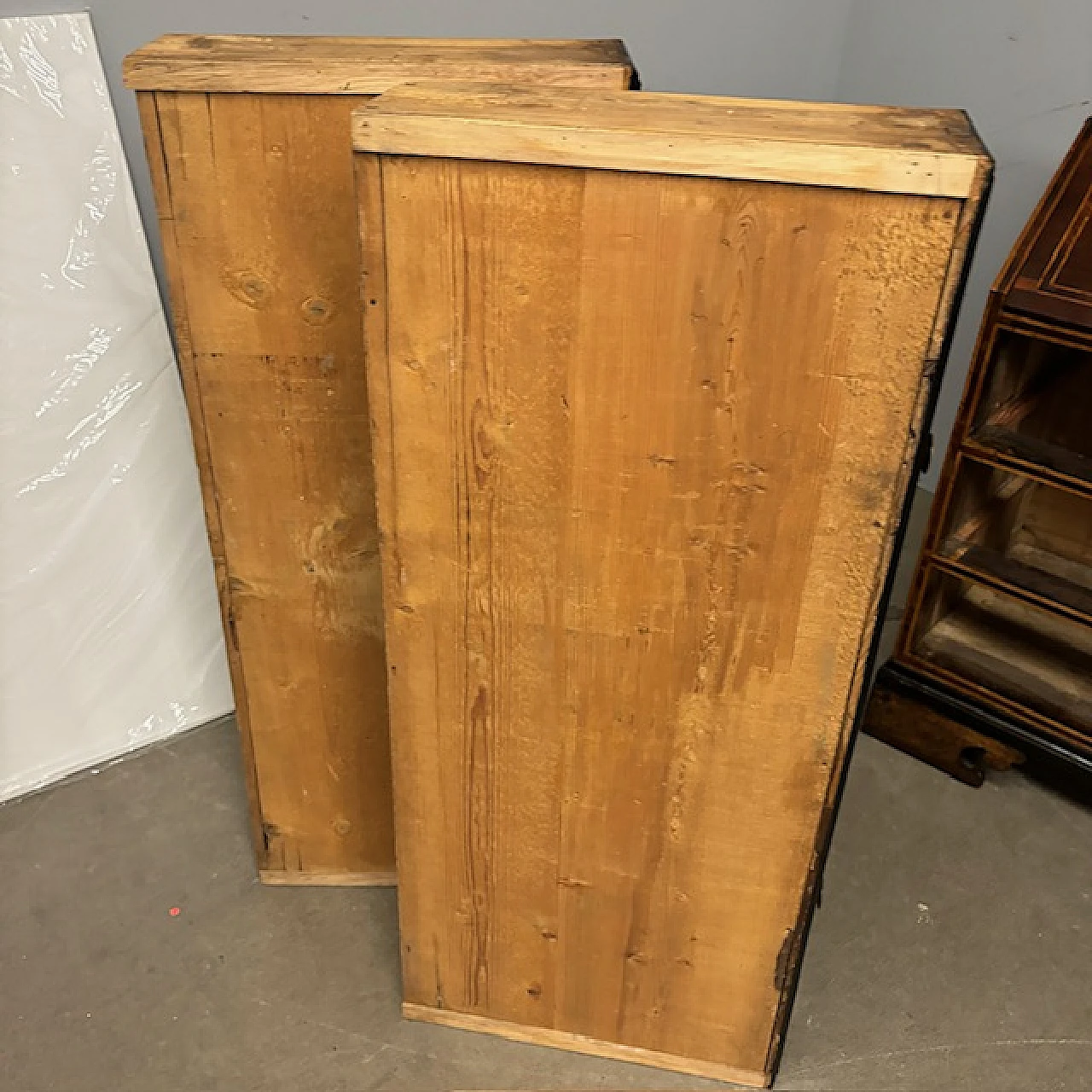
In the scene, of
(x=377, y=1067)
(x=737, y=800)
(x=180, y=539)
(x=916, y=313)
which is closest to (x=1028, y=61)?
(x=916, y=313)

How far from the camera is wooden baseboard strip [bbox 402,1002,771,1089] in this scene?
4.59ft

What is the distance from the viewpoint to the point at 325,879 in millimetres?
1650

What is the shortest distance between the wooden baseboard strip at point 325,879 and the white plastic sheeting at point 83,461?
1.24 ft

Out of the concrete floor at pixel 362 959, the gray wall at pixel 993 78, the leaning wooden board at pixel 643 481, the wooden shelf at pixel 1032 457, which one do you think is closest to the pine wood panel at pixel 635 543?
the leaning wooden board at pixel 643 481

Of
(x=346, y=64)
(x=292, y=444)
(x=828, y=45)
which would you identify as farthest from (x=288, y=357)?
(x=828, y=45)

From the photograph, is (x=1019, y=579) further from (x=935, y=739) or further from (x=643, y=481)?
(x=643, y=481)

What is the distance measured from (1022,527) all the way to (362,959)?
1.32 meters

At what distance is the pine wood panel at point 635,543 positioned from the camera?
91cm

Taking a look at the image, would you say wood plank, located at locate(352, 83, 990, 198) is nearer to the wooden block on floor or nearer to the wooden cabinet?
the wooden cabinet

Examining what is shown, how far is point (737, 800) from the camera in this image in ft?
3.86

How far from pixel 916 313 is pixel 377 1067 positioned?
3.65 feet

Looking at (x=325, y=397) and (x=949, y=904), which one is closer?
(x=325, y=397)

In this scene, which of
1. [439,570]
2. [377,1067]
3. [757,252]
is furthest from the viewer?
[377,1067]

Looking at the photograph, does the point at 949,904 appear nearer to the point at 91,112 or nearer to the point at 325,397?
the point at 325,397
